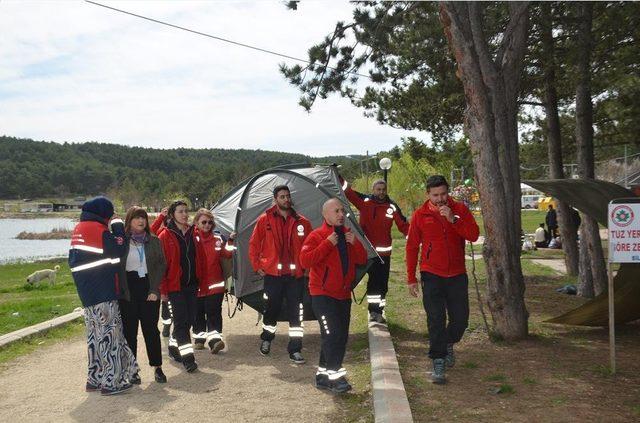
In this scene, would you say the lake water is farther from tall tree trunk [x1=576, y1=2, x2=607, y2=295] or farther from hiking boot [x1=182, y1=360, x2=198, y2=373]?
hiking boot [x1=182, y1=360, x2=198, y2=373]

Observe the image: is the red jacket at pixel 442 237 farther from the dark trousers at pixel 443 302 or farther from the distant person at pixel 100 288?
the distant person at pixel 100 288

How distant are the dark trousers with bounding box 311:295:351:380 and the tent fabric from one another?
339 centimetres

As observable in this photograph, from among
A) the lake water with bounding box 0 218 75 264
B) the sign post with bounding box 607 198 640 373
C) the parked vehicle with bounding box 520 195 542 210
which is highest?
the parked vehicle with bounding box 520 195 542 210

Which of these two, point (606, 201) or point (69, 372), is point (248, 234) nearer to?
point (69, 372)

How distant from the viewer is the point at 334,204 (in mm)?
6297

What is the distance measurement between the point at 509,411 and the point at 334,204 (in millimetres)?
2319

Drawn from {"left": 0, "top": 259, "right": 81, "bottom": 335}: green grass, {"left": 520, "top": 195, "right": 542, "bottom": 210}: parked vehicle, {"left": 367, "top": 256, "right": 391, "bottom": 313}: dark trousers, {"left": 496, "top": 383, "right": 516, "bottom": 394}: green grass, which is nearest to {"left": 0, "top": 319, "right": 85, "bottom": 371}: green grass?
{"left": 0, "top": 259, "right": 81, "bottom": 335}: green grass

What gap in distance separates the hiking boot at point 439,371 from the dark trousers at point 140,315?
9.46 feet

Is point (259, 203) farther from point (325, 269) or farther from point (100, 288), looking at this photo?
point (325, 269)

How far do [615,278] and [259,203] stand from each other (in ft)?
16.0

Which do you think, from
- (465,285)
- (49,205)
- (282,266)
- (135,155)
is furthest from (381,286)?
(135,155)

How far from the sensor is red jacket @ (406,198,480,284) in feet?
21.8

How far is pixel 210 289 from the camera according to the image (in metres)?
8.80

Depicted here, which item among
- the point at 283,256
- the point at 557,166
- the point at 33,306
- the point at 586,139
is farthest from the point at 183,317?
the point at 557,166
